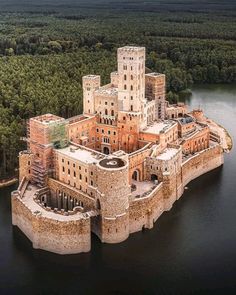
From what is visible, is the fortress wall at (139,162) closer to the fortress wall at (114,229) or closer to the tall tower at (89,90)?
the fortress wall at (114,229)

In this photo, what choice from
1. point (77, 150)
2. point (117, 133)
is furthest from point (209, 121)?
point (77, 150)

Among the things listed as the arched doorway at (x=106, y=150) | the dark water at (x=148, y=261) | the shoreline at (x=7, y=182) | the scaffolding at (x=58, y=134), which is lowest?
the dark water at (x=148, y=261)

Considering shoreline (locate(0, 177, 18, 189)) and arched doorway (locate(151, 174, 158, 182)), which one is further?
shoreline (locate(0, 177, 18, 189))

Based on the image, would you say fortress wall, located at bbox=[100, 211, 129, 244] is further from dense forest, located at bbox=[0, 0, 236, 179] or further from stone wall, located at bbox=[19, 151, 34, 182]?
dense forest, located at bbox=[0, 0, 236, 179]

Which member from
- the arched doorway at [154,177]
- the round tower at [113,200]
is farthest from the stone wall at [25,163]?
the arched doorway at [154,177]

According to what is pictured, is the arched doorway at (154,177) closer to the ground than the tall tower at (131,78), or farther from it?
closer to the ground

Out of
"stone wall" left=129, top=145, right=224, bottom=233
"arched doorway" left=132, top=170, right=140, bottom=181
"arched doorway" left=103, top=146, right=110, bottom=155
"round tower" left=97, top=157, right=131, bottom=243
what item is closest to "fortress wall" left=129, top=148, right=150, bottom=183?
"arched doorway" left=132, top=170, right=140, bottom=181

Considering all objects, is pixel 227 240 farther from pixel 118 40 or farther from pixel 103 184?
pixel 118 40
